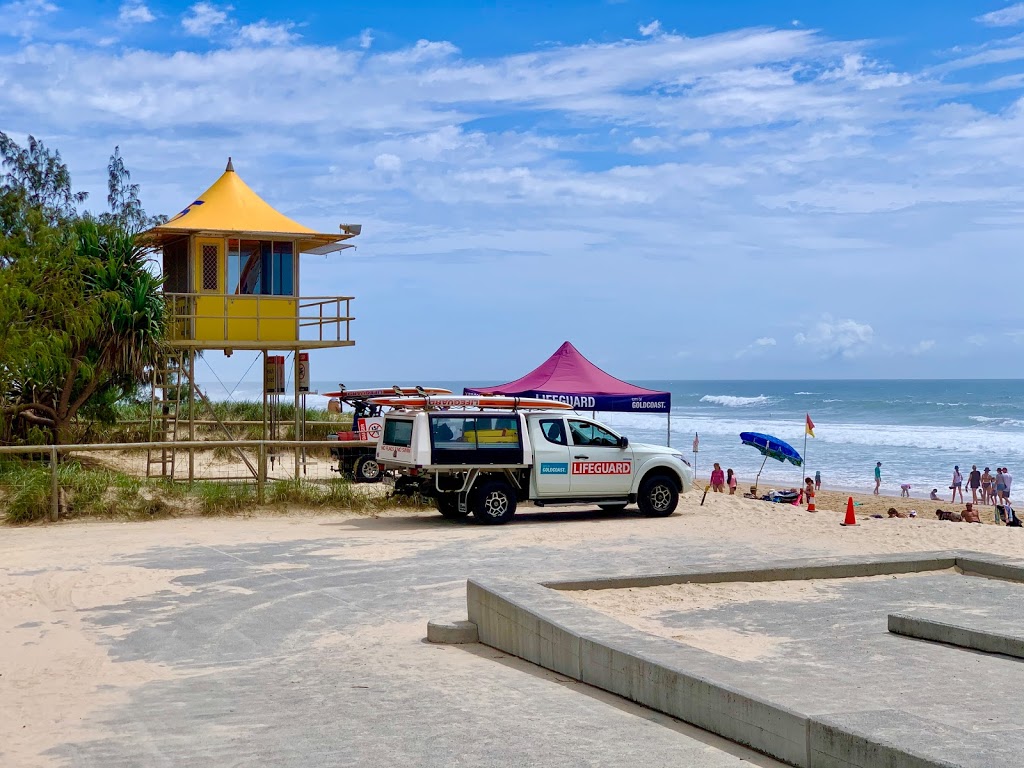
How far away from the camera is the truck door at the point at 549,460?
18.0 meters

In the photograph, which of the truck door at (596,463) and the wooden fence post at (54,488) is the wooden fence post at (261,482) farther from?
the truck door at (596,463)

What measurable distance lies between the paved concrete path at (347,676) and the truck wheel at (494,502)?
221 centimetres

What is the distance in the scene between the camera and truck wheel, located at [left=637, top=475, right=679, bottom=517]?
1869cm

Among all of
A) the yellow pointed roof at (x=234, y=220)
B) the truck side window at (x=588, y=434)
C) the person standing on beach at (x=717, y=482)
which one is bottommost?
the person standing on beach at (x=717, y=482)

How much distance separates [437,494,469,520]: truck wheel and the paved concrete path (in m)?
2.58

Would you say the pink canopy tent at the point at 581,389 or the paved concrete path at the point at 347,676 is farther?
the pink canopy tent at the point at 581,389

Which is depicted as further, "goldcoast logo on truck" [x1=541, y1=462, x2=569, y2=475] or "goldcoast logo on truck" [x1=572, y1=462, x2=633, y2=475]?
"goldcoast logo on truck" [x1=572, y1=462, x2=633, y2=475]

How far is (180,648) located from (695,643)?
162 inches

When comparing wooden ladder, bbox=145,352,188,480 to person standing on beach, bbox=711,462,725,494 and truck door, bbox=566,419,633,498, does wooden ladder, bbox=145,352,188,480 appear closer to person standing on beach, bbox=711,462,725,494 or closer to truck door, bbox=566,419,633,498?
truck door, bbox=566,419,633,498

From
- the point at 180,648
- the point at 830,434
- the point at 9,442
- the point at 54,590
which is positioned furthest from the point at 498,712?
the point at 830,434

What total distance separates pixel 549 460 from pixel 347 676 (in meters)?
9.91

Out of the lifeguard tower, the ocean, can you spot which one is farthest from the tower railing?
the ocean

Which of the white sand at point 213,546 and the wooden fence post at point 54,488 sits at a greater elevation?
the wooden fence post at point 54,488

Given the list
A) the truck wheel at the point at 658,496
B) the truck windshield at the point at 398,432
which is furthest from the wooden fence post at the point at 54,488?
the truck wheel at the point at 658,496
